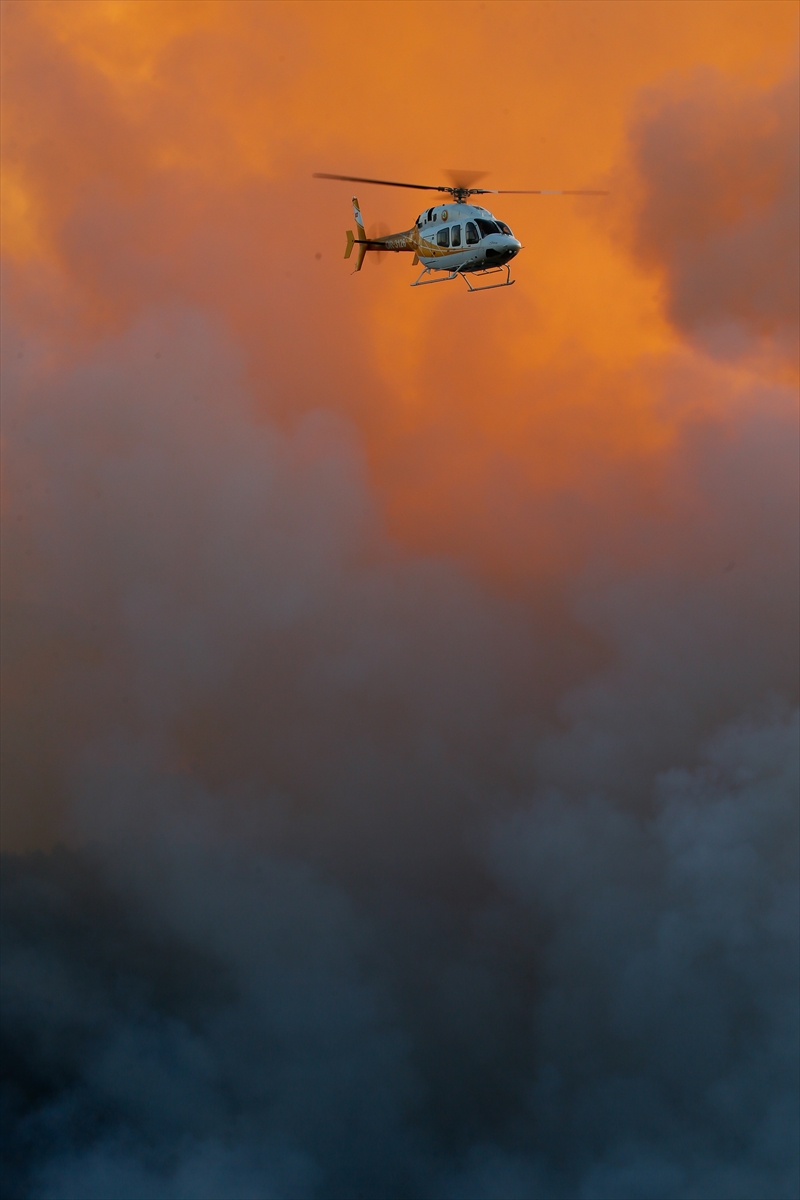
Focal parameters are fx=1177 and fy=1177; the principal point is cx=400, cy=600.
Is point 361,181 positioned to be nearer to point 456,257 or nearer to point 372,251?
point 456,257

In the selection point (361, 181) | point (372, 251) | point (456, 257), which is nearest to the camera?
point (361, 181)

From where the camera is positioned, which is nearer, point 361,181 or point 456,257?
point 361,181

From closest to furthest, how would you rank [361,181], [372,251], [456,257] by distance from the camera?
Answer: [361,181], [456,257], [372,251]

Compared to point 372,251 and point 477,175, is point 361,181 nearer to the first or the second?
point 477,175

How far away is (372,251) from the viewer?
98.9 metres

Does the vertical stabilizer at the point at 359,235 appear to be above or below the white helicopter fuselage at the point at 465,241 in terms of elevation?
above

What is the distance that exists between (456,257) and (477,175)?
21.4ft

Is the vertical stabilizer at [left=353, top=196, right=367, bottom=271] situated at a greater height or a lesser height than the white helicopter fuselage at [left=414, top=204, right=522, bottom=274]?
greater

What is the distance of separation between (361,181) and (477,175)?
1264 cm

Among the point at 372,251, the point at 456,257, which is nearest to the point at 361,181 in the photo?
the point at 456,257

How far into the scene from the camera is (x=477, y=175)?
289ft

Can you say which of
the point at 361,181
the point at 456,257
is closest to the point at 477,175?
the point at 456,257

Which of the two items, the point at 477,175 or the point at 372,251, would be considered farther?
the point at 372,251

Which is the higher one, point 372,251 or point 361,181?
point 372,251
